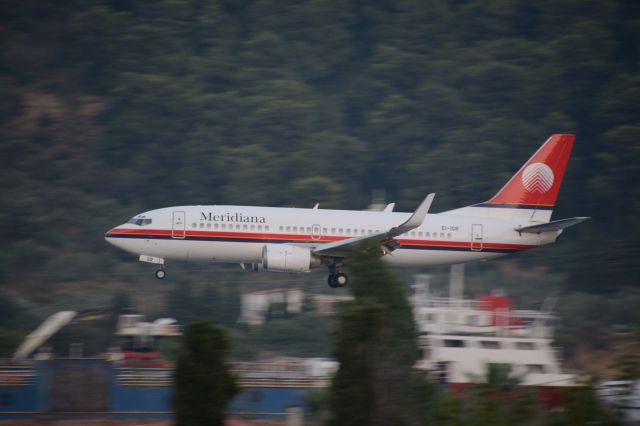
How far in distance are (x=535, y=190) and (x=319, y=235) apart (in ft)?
30.5

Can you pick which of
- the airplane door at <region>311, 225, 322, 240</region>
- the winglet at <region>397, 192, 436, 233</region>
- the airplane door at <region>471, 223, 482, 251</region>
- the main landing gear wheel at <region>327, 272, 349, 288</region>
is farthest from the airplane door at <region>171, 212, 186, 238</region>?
the airplane door at <region>471, 223, 482, 251</region>

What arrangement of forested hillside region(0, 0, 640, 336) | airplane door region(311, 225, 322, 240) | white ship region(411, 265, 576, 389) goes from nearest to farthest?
airplane door region(311, 225, 322, 240) → white ship region(411, 265, 576, 389) → forested hillside region(0, 0, 640, 336)

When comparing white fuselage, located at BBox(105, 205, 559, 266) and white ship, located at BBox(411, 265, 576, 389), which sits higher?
white fuselage, located at BBox(105, 205, 559, 266)

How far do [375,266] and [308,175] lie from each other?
165 ft

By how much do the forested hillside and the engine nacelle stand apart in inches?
1311

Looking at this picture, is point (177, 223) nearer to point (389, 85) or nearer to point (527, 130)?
→ point (527, 130)

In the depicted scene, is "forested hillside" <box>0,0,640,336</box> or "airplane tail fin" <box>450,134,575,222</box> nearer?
"airplane tail fin" <box>450,134,575,222</box>

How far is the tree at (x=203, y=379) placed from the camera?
21250 mm

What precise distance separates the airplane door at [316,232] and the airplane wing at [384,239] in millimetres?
436

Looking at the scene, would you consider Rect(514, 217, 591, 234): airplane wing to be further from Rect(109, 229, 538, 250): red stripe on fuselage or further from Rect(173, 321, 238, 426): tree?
Rect(173, 321, 238, 426): tree

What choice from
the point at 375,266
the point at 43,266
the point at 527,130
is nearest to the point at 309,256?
the point at 375,266

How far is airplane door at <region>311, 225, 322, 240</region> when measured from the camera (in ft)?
116

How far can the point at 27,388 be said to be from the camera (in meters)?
38.3

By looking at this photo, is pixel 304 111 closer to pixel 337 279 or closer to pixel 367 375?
pixel 337 279
